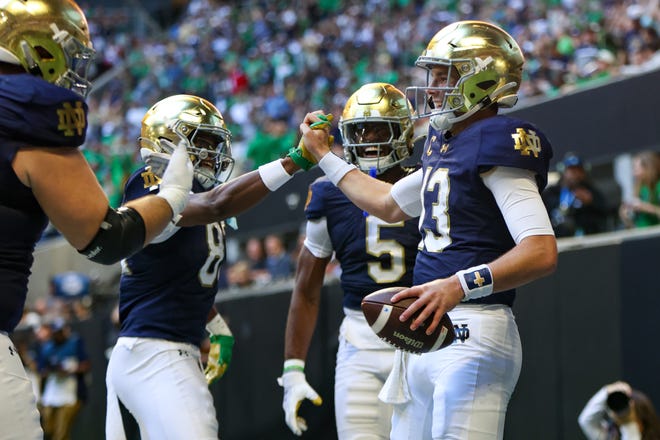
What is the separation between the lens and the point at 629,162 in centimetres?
727

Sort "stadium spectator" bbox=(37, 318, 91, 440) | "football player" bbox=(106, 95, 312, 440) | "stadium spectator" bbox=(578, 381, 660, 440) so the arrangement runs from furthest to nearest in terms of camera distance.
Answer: "stadium spectator" bbox=(37, 318, 91, 440)
"stadium spectator" bbox=(578, 381, 660, 440)
"football player" bbox=(106, 95, 312, 440)

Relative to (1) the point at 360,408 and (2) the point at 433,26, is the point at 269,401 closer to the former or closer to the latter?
(1) the point at 360,408

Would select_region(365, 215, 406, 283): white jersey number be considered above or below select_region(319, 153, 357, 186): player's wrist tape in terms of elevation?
below

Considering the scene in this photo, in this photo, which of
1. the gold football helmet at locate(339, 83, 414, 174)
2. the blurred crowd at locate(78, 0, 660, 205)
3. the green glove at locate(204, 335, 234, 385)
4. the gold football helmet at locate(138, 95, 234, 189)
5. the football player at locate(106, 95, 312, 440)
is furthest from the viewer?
the blurred crowd at locate(78, 0, 660, 205)

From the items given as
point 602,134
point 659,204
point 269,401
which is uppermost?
point 602,134

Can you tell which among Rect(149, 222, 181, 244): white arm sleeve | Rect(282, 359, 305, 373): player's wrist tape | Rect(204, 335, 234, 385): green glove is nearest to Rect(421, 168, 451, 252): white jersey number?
Rect(149, 222, 181, 244): white arm sleeve

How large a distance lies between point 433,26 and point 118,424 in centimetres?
1118

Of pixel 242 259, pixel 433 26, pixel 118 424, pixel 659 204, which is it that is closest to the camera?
pixel 118 424

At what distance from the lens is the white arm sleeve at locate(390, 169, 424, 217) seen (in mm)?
3723

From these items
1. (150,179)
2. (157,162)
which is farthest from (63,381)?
(157,162)

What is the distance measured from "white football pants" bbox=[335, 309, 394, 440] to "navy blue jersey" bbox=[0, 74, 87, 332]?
181 cm

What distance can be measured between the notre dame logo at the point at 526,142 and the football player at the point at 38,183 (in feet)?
3.60

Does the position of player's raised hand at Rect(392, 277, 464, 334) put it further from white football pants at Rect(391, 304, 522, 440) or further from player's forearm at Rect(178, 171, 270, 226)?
player's forearm at Rect(178, 171, 270, 226)

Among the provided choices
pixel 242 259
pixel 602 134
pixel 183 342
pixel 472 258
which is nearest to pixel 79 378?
pixel 242 259
